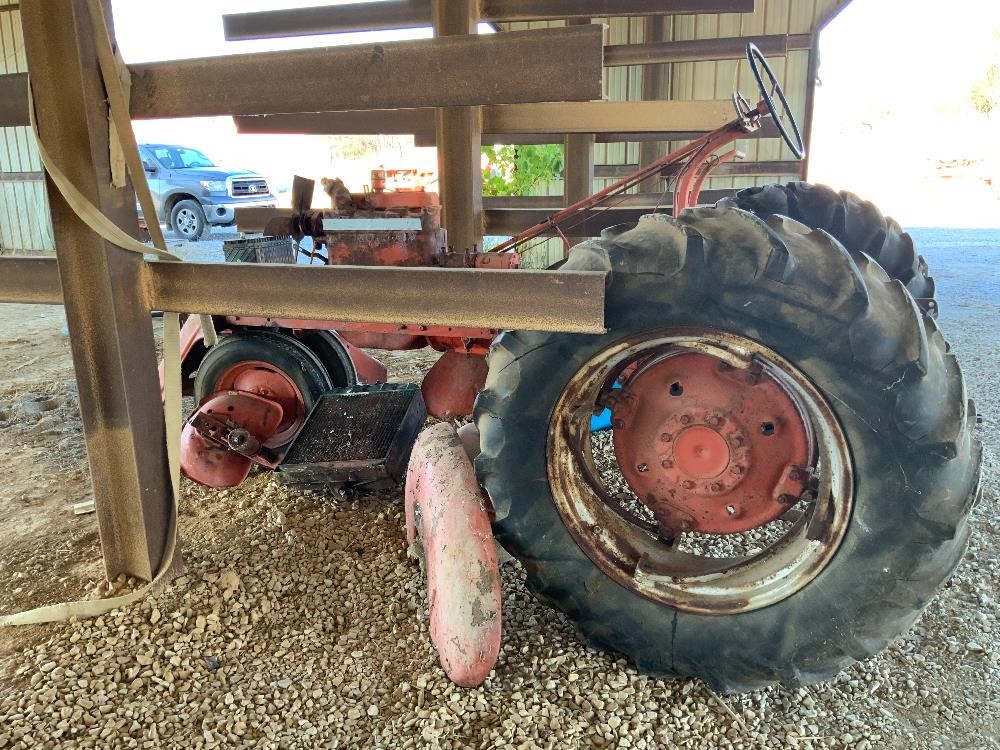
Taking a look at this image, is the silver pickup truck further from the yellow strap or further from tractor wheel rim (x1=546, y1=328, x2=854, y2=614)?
tractor wheel rim (x1=546, y1=328, x2=854, y2=614)

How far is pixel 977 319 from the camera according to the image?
255 inches

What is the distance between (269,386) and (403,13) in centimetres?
265

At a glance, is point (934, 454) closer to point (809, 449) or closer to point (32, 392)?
point (809, 449)

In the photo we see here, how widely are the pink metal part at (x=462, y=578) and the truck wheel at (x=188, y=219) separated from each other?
1316cm

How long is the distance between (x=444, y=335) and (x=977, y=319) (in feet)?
18.6

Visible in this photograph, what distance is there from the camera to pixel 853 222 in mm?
2625

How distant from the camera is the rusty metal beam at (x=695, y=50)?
4652mm

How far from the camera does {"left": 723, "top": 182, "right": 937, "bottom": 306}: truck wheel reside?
2.61 m

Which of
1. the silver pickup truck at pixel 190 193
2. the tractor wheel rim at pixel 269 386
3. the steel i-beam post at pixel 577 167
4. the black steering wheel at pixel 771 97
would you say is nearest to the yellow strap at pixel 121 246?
the tractor wheel rim at pixel 269 386

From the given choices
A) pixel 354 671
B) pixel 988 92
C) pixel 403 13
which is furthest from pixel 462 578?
pixel 988 92

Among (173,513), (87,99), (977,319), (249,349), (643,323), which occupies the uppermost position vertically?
(87,99)

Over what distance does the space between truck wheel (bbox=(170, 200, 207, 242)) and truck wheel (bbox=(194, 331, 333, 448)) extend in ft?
37.7

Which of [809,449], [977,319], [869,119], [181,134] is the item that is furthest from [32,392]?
[869,119]

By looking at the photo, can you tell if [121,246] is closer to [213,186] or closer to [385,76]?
[385,76]
